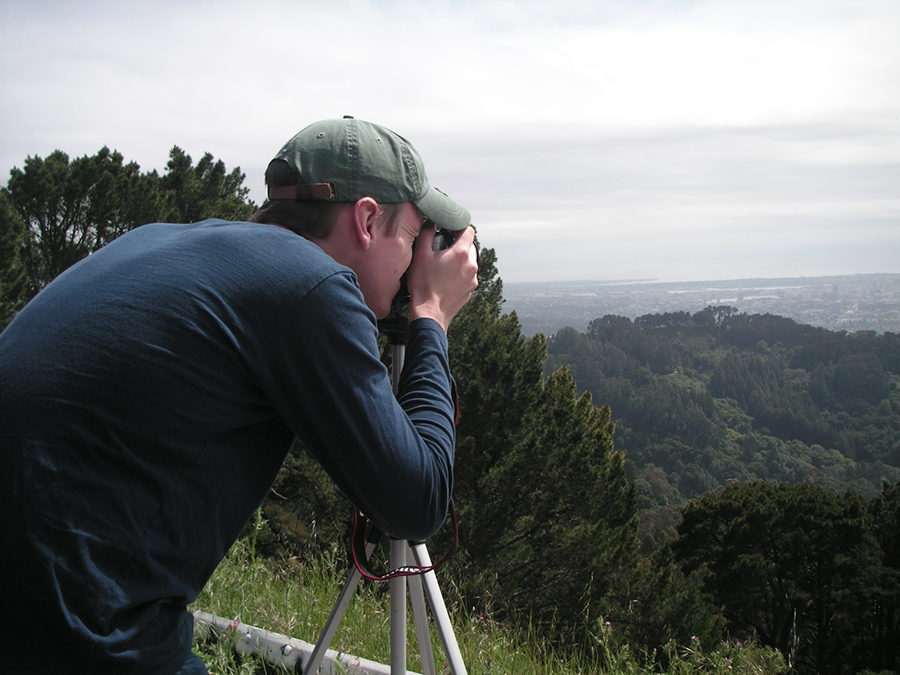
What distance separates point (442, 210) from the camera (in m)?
1.15

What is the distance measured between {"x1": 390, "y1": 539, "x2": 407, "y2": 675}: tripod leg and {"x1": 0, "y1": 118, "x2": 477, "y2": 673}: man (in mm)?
493

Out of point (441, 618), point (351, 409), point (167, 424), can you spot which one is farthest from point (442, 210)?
point (441, 618)

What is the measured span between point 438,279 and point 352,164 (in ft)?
0.82

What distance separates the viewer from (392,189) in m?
1.02

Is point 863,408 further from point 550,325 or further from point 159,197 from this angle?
point 159,197

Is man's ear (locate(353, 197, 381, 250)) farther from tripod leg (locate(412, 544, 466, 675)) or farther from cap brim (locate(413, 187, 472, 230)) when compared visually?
tripod leg (locate(412, 544, 466, 675))

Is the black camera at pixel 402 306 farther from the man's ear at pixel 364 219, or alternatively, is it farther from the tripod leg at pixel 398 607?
the tripod leg at pixel 398 607

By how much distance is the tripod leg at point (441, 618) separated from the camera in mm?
1304

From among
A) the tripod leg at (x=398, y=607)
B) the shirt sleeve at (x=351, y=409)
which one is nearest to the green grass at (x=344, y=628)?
the tripod leg at (x=398, y=607)

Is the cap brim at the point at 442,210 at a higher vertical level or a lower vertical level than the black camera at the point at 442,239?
higher

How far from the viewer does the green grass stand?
1.95 meters

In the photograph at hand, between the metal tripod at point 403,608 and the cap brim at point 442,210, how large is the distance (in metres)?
0.25

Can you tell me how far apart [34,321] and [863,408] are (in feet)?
241

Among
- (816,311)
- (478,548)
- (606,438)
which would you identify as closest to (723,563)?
(606,438)
